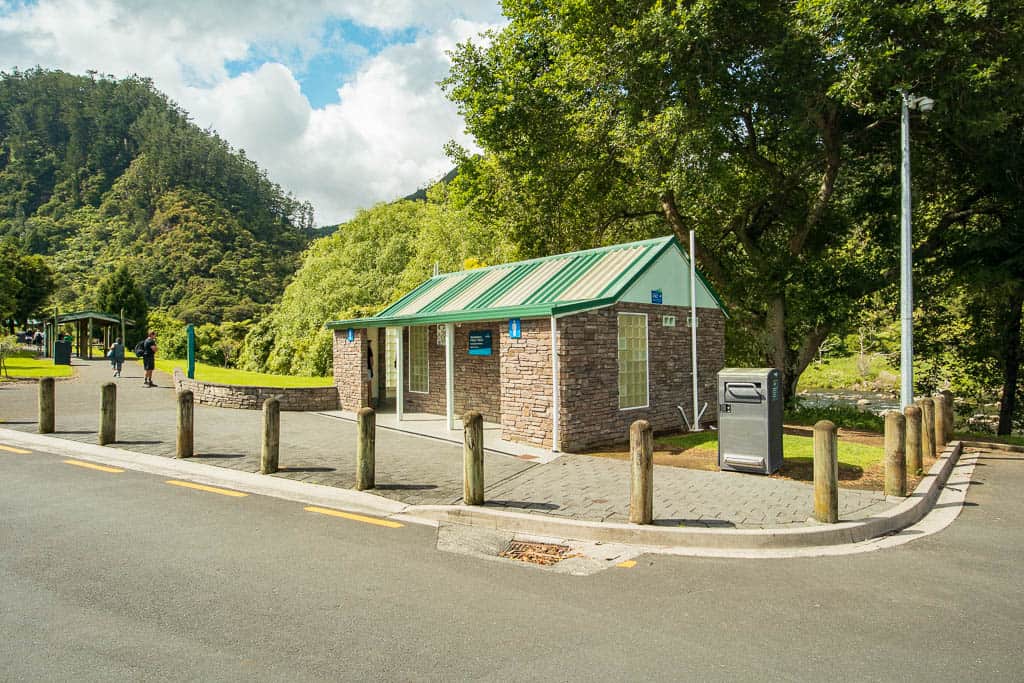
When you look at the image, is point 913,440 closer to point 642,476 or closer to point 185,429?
point 642,476

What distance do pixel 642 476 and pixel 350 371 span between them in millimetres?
12543

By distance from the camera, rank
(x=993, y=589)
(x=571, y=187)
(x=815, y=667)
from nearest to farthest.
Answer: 1. (x=815, y=667)
2. (x=993, y=589)
3. (x=571, y=187)

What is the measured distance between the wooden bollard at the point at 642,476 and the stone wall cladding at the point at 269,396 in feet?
41.7

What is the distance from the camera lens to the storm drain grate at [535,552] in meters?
5.86

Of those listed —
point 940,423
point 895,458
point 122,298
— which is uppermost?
point 122,298

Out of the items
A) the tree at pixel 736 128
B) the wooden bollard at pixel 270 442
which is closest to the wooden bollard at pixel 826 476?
the wooden bollard at pixel 270 442

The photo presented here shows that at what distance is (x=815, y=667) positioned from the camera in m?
3.78

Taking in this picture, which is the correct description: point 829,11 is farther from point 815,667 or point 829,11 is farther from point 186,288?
point 186,288

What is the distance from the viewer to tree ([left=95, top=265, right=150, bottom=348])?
192 ft

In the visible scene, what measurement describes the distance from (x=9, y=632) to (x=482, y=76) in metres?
19.9

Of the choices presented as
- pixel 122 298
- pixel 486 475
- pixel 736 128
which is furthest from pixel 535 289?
pixel 122 298

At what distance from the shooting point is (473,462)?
733 cm

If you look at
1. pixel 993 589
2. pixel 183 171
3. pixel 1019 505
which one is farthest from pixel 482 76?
pixel 183 171

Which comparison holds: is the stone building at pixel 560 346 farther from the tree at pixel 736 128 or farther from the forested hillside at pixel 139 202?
the forested hillside at pixel 139 202
